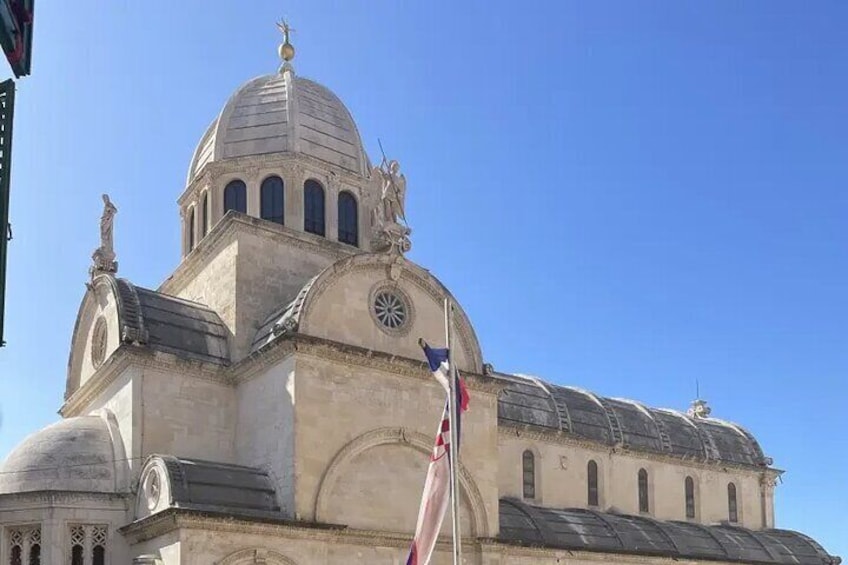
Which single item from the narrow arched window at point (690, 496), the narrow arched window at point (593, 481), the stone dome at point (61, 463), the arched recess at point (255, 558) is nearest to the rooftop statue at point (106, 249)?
the stone dome at point (61, 463)

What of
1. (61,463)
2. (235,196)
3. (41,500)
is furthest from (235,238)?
(41,500)

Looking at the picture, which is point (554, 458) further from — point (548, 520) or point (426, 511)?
point (426, 511)

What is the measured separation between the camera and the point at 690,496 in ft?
155

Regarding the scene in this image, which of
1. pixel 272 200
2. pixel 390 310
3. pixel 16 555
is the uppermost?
pixel 272 200

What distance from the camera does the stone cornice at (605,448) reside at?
41.2 meters

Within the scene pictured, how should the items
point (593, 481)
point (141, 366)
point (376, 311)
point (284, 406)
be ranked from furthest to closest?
point (593, 481) → point (376, 311) → point (141, 366) → point (284, 406)

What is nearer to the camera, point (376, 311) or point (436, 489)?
point (436, 489)

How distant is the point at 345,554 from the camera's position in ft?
99.0

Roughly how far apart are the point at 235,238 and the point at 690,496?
23.9 meters

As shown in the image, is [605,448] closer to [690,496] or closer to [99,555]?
[690,496]

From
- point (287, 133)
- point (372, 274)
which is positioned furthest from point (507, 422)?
point (287, 133)

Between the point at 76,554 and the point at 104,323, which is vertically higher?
the point at 104,323

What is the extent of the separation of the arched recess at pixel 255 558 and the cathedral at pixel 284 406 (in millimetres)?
40

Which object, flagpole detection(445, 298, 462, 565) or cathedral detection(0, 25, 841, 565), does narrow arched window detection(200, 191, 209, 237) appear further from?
flagpole detection(445, 298, 462, 565)
